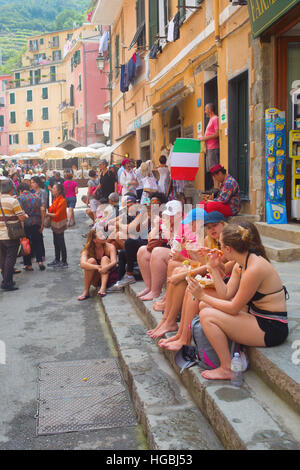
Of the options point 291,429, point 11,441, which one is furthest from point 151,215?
point 291,429

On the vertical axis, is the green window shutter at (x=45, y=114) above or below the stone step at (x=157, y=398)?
above

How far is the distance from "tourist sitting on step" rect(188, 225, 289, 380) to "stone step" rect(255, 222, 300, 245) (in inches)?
118

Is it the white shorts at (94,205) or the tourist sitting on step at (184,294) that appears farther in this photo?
the white shorts at (94,205)

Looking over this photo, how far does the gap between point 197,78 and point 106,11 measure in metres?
10.9

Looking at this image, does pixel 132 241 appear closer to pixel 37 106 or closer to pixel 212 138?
pixel 212 138

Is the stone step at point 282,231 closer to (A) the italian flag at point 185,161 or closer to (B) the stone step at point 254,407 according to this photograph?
(A) the italian flag at point 185,161

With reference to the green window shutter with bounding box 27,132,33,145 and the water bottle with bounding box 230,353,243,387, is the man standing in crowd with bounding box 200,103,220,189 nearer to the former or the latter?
the water bottle with bounding box 230,353,243,387

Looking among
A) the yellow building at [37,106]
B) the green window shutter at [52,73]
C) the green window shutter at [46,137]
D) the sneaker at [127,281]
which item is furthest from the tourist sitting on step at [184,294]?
the green window shutter at [52,73]

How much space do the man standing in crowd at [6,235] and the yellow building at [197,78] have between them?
3.74 m

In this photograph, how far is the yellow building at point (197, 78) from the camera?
8.00m

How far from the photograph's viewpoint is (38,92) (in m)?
57.4

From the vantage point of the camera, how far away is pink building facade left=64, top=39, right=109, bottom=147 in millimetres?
37781

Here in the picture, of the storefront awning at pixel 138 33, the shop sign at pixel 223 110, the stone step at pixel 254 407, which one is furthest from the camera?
the storefront awning at pixel 138 33

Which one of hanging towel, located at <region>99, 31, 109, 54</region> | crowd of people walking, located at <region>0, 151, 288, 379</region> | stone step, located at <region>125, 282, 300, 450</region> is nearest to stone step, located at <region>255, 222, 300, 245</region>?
crowd of people walking, located at <region>0, 151, 288, 379</region>
